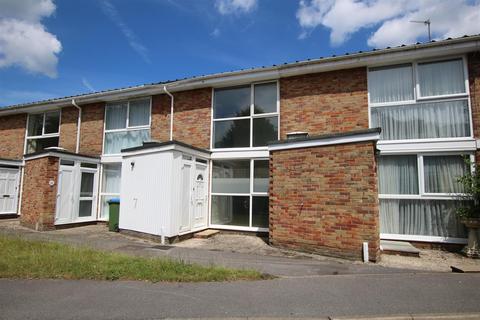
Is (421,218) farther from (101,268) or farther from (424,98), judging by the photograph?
(101,268)

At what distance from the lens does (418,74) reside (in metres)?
8.27

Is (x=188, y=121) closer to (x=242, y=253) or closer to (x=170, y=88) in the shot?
(x=170, y=88)

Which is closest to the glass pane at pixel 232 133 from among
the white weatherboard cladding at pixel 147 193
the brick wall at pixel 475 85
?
the white weatherboard cladding at pixel 147 193

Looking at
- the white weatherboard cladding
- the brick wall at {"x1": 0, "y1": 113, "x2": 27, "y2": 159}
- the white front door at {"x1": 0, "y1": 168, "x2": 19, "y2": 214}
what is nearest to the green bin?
the white weatherboard cladding

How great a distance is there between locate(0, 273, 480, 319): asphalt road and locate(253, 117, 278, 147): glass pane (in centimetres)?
517

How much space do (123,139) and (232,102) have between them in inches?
176

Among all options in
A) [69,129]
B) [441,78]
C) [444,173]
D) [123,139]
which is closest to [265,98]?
[441,78]

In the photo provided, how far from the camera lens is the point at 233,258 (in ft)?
22.0

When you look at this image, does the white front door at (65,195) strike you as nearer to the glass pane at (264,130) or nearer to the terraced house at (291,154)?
the terraced house at (291,154)

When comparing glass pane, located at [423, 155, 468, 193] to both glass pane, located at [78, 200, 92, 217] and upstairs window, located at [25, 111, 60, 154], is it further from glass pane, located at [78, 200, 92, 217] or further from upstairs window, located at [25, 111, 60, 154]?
upstairs window, located at [25, 111, 60, 154]

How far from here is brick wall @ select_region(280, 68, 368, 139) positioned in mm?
8703

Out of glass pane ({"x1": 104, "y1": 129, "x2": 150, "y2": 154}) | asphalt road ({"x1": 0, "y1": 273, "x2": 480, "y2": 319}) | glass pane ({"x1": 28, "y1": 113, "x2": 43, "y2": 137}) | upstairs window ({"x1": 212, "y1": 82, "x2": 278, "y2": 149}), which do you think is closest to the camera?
asphalt road ({"x1": 0, "y1": 273, "x2": 480, "y2": 319})

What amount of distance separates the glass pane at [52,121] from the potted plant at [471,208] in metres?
14.3

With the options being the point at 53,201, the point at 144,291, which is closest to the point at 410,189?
the point at 144,291
